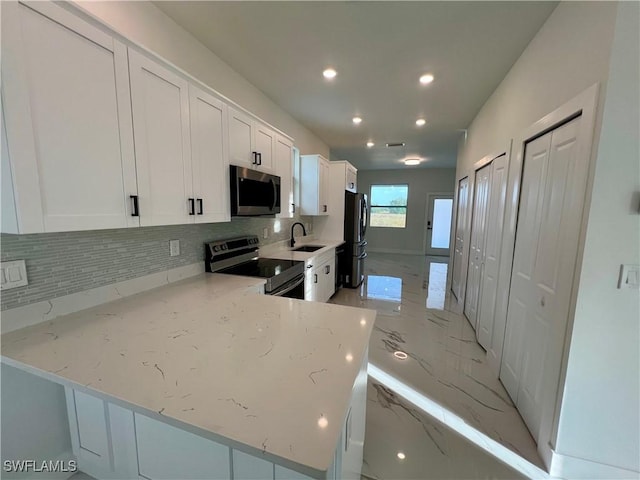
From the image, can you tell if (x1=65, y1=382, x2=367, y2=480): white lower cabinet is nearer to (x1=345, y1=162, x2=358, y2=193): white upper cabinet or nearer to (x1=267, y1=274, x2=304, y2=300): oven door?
(x1=267, y1=274, x2=304, y2=300): oven door

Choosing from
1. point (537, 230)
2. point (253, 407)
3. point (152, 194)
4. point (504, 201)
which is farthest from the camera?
point (504, 201)

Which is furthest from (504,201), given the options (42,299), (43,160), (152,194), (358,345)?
(42,299)

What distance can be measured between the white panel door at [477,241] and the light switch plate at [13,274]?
3629 mm

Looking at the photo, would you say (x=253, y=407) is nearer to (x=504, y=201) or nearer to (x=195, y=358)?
(x=195, y=358)

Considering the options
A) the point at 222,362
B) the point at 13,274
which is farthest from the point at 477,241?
the point at 13,274

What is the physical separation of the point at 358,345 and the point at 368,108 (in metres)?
3.44

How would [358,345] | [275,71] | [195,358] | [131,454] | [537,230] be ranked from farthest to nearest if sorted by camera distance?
[275,71] < [537,230] < [131,454] < [358,345] < [195,358]

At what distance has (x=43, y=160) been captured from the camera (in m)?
1.00

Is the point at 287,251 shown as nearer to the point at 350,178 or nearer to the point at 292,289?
the point at 292,289

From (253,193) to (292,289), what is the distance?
0.96 m

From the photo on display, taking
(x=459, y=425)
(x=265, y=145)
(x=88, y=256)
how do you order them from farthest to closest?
(x=265, y=145) → (x=459, y=425) → (x=88, y=256)

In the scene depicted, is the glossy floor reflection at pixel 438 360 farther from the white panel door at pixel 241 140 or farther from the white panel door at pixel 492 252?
the white panel door at pixel 241 140

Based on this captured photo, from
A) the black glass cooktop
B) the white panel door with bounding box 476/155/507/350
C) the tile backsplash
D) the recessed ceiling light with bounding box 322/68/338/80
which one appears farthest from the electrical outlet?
the white panel door with bounding box 476/155/507/350

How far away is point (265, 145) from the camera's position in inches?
100
